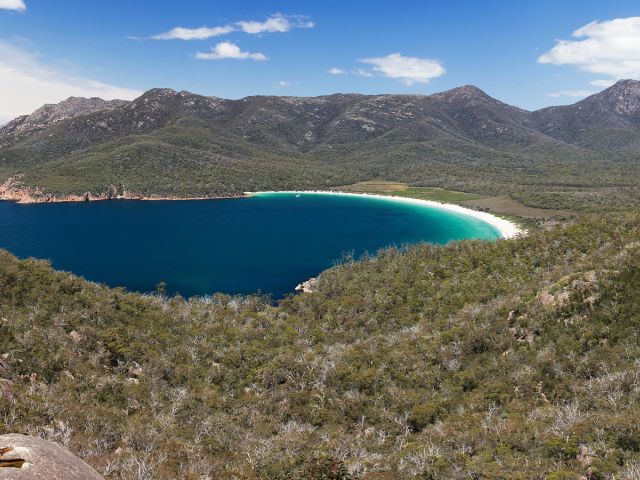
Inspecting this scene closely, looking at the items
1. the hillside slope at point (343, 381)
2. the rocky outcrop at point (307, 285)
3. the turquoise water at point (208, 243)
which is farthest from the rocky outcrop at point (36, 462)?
the turquoise water at point (208, 243)

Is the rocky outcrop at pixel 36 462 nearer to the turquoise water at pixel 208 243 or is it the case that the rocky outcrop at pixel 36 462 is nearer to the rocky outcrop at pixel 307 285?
the rocky outcrop at pixel 307 285

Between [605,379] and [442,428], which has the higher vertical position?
[605,379]

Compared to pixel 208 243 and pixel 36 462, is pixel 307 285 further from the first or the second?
pixel 36 462

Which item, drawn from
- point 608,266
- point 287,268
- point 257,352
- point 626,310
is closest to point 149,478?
point 257,352

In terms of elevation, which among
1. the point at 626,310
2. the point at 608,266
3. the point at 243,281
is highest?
the point at 608,266

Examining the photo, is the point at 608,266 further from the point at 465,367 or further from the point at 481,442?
the point at 481,442
